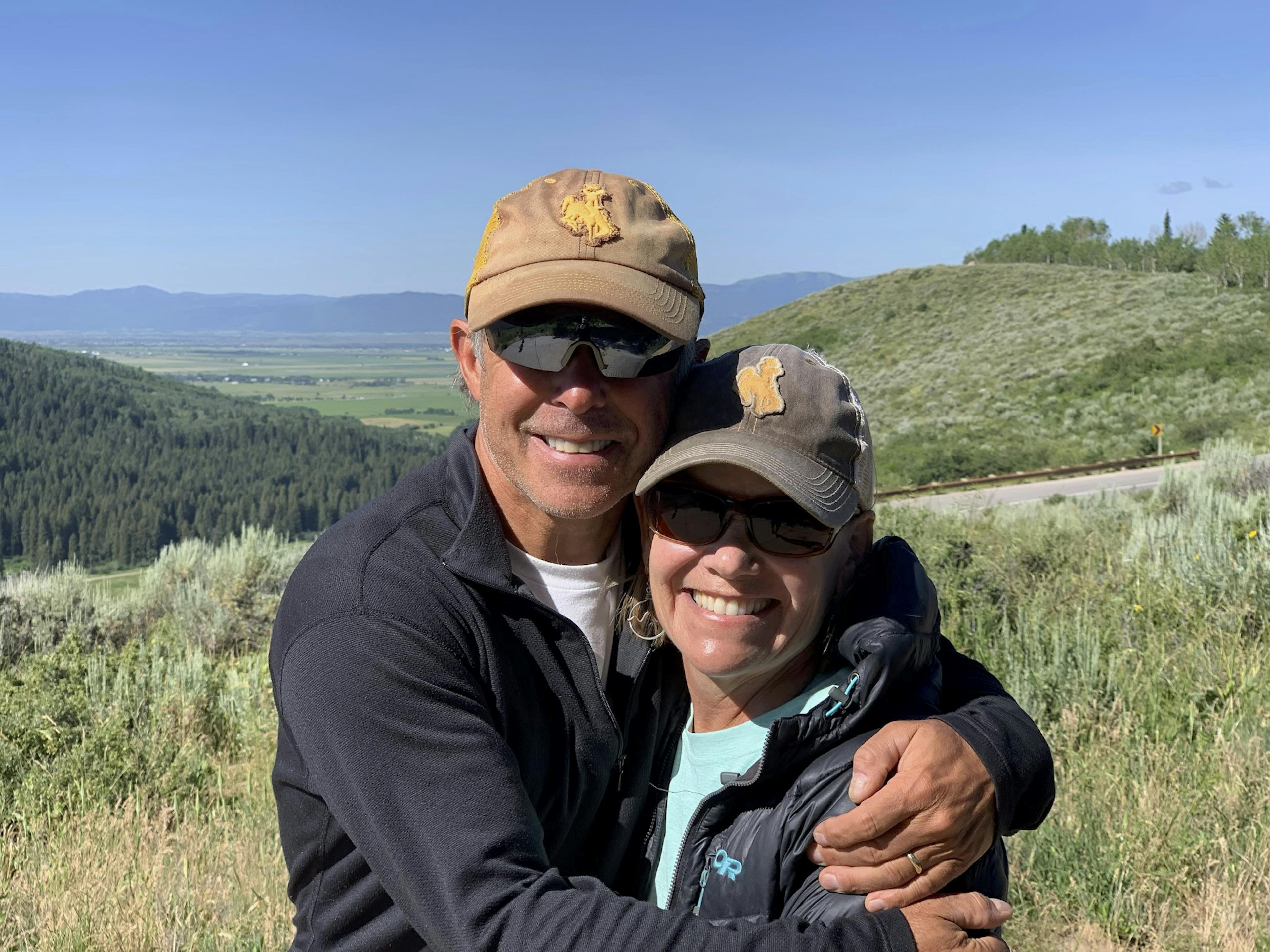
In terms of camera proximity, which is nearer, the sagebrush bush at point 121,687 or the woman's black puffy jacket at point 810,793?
the woman's black puffy jacket at point 810,793

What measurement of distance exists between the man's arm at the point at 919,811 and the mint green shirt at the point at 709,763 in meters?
0.26

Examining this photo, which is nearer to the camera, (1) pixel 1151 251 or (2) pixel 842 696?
(2) pixel 842 696

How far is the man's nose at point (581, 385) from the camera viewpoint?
2182 mm

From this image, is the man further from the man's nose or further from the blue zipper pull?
the blue zipper pull

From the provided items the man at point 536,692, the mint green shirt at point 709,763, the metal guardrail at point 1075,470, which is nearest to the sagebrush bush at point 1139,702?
the man at point 536,692

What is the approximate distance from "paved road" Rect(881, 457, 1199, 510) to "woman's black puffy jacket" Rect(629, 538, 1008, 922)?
39.1 ft

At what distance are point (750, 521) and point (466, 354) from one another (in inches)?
34.4

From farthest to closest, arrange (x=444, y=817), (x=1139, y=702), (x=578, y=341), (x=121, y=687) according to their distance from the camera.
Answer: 1. (x=121, y=687)
2. (x=1139, y=702)
3. (x=578, y=341)
4. (x=444, y=817)

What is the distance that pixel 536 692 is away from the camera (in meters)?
2.04

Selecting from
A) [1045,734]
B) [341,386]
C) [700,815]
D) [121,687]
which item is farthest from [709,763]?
[341,386]

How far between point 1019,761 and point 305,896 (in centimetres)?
143

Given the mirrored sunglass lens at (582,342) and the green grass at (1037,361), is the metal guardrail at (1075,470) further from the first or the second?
the mirrored sunglass lens at (582,342)

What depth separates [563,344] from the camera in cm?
215

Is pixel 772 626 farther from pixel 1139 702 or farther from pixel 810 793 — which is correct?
pixel 1139 702
